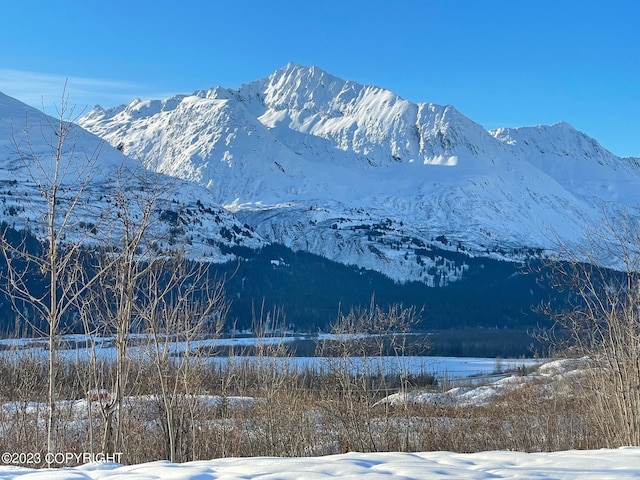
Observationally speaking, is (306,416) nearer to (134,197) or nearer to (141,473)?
(134,197)

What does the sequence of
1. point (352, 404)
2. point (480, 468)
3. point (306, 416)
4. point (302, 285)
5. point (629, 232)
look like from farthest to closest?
point (302, 285)
point (306, 416)
point (352, 404)
point (629, 232)
point (480, 468)

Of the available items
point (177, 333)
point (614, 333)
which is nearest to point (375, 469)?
point (177, 333)

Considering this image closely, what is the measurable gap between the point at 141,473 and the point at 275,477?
150 cm

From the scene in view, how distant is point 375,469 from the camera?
7746 millimetres

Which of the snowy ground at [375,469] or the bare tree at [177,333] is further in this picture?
the bare tree at [177,333]

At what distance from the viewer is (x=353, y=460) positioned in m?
8.19

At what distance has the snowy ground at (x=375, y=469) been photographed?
296 inches

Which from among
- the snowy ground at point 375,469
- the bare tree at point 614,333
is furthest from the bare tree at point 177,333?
the bare tree at point 614,333

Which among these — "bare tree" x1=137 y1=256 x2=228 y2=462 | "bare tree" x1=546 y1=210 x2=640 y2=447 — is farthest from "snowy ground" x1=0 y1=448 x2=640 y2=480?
"bare tree" x1=546 y1=210 x2=640 y2=447

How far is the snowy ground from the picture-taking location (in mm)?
7527

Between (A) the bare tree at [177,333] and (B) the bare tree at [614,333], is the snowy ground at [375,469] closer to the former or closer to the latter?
(A) the bare tree at [177,333]

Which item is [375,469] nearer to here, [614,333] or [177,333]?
[177,333]

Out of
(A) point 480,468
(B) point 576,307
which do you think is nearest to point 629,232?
(B) point 576,307

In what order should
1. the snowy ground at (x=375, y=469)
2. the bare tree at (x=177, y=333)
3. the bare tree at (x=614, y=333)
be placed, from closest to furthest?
1. the snowy ground at (x=375, y=469)
2. the bare tree at (x=177, y=333)
3. the bare tree at (x=614, y=333)
